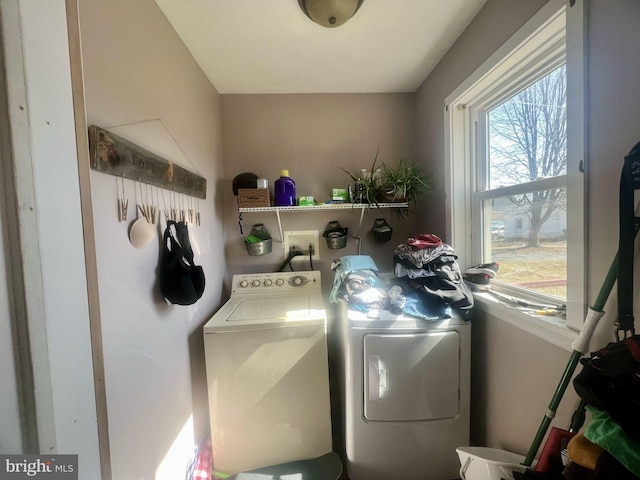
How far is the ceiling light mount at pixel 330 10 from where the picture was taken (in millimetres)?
1092

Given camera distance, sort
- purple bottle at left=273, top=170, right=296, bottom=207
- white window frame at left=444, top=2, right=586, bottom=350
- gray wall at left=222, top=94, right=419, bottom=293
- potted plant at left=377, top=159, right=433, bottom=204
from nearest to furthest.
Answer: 1. white window frame at left=444, top=2, right=586, bottom=350
2. potted plant at left=377, top=159, right=433, bottom=204
3. purple bottle at left=273, top=170, right=296, bottom=207
4. gray wall at left=222, top=94, right=419, bottom=293

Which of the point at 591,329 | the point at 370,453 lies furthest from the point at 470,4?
the point at 370,453

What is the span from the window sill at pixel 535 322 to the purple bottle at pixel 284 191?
4.48 ft

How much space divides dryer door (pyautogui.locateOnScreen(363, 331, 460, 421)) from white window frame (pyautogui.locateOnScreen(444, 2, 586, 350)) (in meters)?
0.34

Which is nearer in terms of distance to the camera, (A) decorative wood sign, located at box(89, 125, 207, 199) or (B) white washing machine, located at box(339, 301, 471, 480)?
(A) decorative wood sign, located at box(89, 125, 207, 199)

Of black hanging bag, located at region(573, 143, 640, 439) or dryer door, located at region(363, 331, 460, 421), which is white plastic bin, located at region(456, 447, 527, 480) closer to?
dryer door, located at region(363, 331, 460, 421)

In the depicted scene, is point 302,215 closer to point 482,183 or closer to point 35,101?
point 482,183

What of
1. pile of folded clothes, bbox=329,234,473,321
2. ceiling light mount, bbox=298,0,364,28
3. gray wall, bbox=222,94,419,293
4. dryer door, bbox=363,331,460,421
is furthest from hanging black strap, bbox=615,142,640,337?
gray wall, bbox=222,94,419,293

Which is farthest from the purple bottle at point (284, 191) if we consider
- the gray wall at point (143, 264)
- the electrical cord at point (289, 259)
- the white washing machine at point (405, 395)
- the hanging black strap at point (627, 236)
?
the hanging black strap at point (627, 236)

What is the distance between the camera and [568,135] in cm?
82

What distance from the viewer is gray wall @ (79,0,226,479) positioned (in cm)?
80

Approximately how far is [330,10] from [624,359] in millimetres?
1646

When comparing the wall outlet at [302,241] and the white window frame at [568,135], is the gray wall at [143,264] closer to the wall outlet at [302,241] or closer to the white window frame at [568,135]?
the wall outlet at [302,241]

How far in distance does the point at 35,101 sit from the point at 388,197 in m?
1.65
